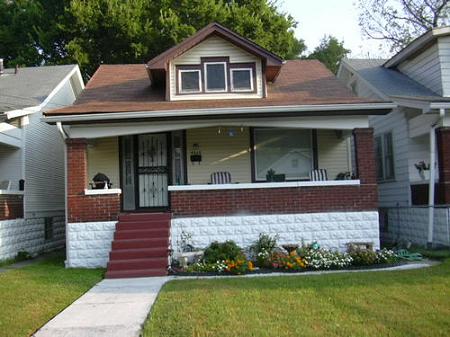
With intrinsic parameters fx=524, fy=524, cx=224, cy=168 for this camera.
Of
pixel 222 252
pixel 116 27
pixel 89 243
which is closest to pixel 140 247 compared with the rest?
pixel 89 243

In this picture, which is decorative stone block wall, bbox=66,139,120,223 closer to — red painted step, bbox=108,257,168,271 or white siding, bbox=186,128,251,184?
red painted step, bbox=108,257,168,271

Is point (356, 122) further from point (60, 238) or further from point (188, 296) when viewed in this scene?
point (60, 238)

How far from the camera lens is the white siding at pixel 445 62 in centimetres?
1386

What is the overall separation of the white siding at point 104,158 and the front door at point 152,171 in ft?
2.05

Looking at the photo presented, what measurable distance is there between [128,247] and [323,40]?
3096 cm

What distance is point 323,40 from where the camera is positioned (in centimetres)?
3841

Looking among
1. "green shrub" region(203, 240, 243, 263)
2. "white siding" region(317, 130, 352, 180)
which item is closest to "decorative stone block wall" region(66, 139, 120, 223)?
"green shrub" region(203, 240, 243, 263)

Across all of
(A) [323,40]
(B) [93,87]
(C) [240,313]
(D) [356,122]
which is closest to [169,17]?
(B) [93,87]

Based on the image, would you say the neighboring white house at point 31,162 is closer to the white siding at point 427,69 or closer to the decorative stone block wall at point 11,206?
the decorative stone block wall at point 11,206

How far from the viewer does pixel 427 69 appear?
1484 centimetres

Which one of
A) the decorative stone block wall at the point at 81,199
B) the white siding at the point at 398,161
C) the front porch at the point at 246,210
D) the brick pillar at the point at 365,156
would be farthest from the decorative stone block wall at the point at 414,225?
the decorative stone block wall at the point at 81,199

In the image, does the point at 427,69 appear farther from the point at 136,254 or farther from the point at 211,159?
the point at 136,254

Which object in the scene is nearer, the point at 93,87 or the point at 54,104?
the point at 93,87

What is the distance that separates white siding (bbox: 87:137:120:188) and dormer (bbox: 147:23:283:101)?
6.86 feet
